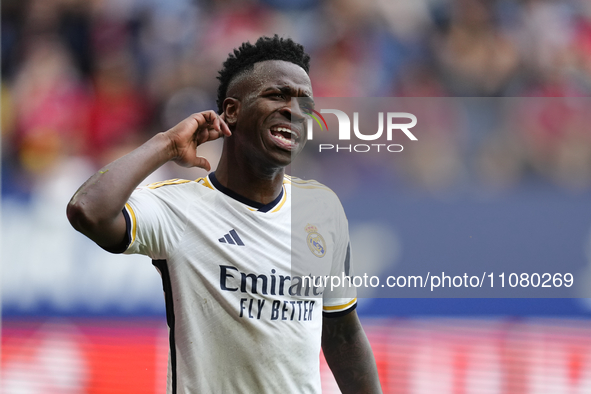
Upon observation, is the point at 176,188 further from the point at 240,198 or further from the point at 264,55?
the point at 264,55

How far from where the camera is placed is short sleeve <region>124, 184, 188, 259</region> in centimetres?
164

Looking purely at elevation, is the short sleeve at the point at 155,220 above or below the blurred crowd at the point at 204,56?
below

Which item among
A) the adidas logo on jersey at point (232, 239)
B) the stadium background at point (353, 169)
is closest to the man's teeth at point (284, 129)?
the adidas logo on jersey at point (232, 239)

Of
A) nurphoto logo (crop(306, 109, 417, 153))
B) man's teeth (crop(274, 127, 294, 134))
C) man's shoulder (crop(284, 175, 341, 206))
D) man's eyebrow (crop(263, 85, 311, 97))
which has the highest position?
nurphoto logo (crop(306, 109, 417, 153))

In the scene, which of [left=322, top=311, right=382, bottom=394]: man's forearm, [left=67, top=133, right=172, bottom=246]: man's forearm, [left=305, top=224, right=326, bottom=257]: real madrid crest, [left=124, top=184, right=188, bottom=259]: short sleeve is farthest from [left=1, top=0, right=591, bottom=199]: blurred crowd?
[left=67, top=133, right=172, bottom=246]: man's forearm

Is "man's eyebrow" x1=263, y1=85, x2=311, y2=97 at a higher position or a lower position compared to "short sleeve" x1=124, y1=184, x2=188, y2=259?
higher

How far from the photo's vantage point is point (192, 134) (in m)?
1.79

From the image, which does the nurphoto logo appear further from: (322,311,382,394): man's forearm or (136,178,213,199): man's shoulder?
(322,311,382,394): man's forearm

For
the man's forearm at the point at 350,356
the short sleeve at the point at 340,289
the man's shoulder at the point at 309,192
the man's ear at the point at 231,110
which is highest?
the man's ear at the point at 231,110

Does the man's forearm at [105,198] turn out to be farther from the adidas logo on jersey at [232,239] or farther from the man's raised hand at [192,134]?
the adidas logo on jersey at [232,239]

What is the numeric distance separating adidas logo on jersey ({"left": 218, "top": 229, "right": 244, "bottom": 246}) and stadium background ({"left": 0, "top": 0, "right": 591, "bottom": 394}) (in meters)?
1.18

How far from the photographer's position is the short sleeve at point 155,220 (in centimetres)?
164

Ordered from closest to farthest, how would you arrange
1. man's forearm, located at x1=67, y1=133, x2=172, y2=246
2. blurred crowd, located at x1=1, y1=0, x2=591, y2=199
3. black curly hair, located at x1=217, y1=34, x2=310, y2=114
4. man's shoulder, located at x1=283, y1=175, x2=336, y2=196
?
1. man's forearm, located at x1=67, y1=133, x2=172, y2=246
2. black curly hair, located at x1=217, y1=34, x2=310, y2=114
3. man's shoulder, located at x1=283, y1=175, x2=336, y2=196
4. blurred crowd, located at x1=1, y1=0, x2=591, y2=199

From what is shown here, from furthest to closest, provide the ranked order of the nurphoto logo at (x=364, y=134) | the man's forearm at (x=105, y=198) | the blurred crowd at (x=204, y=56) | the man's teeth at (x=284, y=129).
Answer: the blurred crowd at (x=204, y=56)
the nurphoto logo at (x=364, y=134)
the man's teeth at (x=284, y=129)
the man's forearm at (x=105, y=198)
